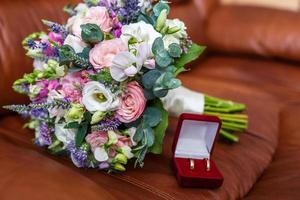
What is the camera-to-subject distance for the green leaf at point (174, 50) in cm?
93

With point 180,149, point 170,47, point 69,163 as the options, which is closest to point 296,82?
point 180,149

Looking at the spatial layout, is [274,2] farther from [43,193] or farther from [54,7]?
[43,193]

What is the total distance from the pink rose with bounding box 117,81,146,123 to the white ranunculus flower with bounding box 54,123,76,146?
131 millimetres

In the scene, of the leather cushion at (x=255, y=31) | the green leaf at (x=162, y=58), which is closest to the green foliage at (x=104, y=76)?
the green leaf at (x=162, y=58)

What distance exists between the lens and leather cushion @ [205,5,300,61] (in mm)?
1936

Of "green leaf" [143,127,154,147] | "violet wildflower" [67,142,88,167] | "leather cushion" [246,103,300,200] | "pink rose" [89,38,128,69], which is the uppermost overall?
"pink rose" [89,38,128,69]

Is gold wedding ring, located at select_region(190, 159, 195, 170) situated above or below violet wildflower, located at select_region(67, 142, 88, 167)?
below

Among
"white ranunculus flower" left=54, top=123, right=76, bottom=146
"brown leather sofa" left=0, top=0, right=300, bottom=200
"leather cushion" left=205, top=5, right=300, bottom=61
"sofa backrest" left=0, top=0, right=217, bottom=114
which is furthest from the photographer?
"leather cushion" left=205, top=5, right=300, bottom=61

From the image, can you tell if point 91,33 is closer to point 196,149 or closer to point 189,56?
point 189,56

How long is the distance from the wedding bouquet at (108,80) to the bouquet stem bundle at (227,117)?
1.20ft

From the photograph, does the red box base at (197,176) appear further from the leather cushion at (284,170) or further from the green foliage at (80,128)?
the green foliage at (80,128)

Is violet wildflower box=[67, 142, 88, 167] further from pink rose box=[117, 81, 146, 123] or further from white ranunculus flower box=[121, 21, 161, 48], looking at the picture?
white ranunculus flower box=[121, 21, 161, 48]

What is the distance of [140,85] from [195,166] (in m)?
0.25

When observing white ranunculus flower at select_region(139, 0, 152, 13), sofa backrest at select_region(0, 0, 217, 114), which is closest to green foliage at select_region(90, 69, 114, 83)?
white ranunculus flower at select_region(139, 0, 152, 13)
